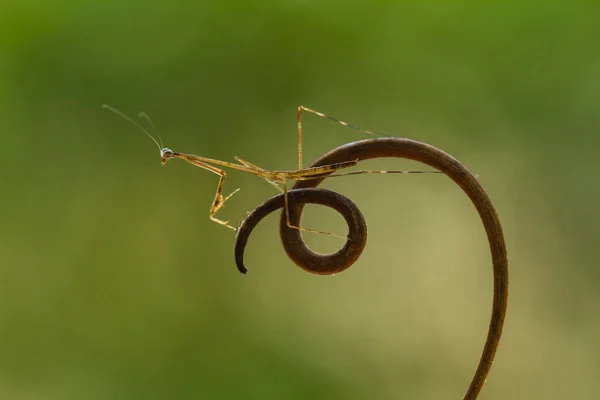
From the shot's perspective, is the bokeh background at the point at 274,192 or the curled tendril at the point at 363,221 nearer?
the curled tendril at the point at 363,221

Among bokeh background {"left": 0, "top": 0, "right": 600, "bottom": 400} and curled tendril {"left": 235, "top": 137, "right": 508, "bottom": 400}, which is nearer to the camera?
curled tendril {"left": 235, "top": 137, "right": 508, "bottom": 400}

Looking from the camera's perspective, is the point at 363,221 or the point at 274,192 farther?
the point at 274,192

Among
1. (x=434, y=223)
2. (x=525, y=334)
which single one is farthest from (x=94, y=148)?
(x=525, y=334)

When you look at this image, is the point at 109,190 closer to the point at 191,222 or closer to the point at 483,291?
the point at 191,222
